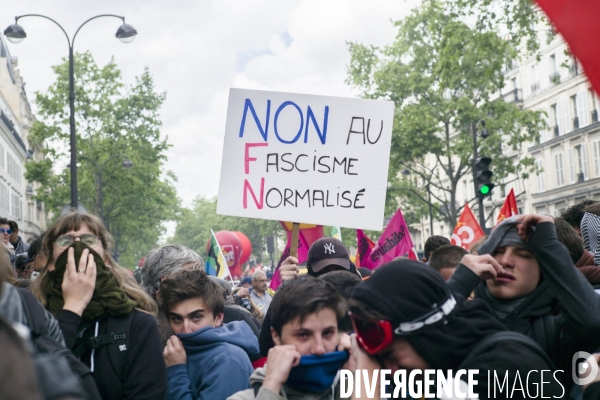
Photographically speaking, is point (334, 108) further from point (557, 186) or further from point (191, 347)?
point (557, 186)

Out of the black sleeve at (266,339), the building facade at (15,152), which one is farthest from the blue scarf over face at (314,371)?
the building facade at (15,152)

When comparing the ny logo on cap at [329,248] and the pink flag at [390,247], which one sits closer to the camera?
the ny logo on cap at [329,248]

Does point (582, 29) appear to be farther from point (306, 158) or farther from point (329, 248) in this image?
point (306, 158)

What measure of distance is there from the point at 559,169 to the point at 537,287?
54912 mm

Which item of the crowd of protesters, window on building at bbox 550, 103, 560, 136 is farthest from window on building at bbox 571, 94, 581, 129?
the crowd of protesters

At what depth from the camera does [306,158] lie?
6109 mm

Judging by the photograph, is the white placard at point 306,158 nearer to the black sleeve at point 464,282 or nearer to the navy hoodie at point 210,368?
the navy hoodie at point 210,368

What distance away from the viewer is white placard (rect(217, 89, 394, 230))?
5938 millimetres

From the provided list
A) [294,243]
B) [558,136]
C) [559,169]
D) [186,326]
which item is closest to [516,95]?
[558,136]

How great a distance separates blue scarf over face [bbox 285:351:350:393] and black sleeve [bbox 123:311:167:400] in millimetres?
750

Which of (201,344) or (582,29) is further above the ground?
(582,29)

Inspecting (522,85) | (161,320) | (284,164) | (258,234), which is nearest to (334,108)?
(284,164)

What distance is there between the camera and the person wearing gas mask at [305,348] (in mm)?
3162

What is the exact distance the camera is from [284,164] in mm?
6090
